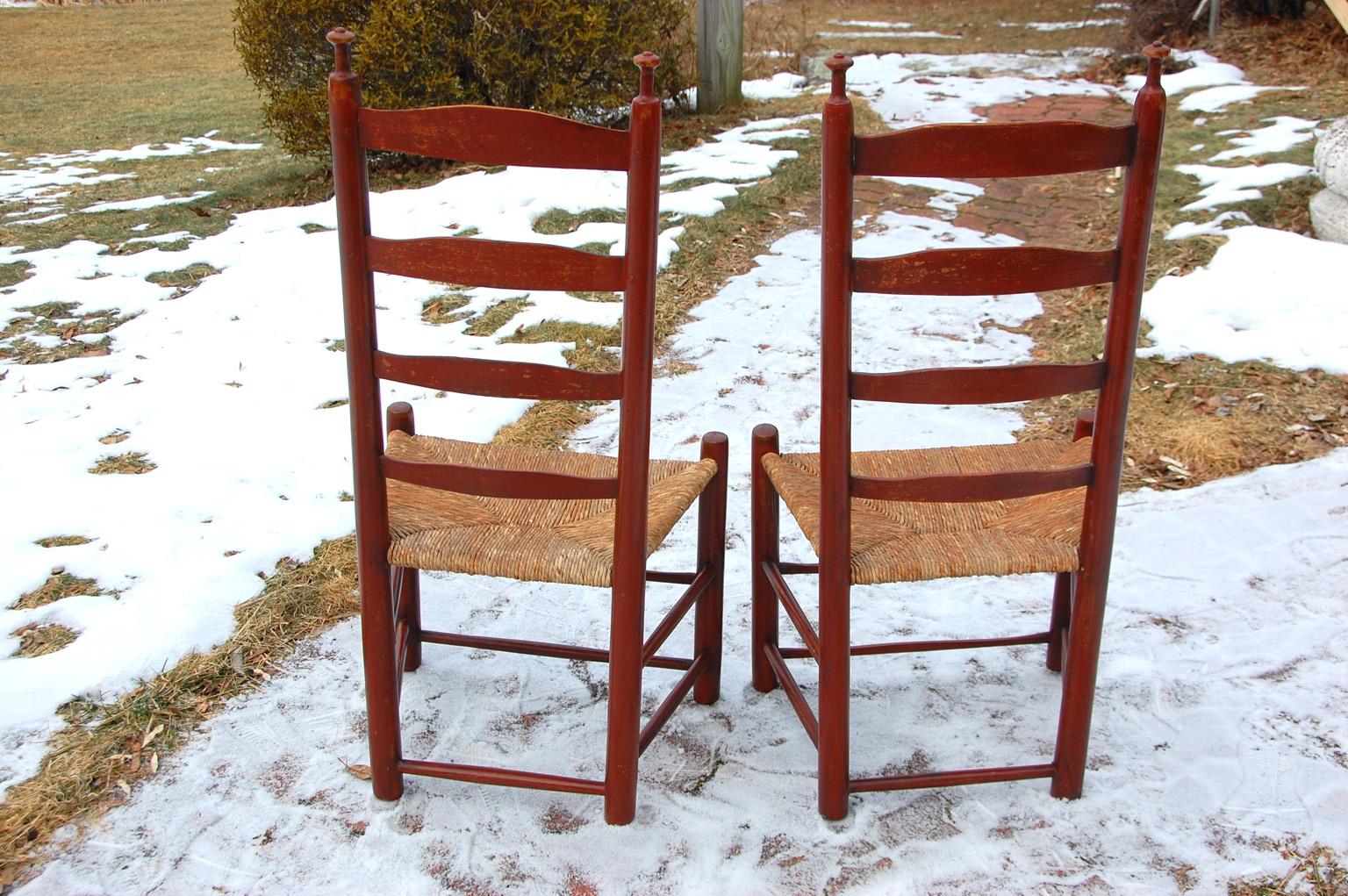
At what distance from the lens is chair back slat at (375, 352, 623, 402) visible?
1750mm

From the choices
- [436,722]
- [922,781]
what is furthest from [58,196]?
[922,781]

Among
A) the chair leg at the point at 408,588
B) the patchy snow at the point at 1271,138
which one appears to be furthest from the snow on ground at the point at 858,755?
the patchy snow at the point at 1271,138

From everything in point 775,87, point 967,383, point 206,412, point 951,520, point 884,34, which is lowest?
point 206,412

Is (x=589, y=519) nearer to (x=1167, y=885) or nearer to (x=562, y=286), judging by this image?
(x=562, y=286)

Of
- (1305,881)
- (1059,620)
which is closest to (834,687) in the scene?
(1059,620)

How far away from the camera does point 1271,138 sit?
236 inches

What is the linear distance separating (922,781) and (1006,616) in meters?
0.79

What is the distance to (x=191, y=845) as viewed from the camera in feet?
6.40

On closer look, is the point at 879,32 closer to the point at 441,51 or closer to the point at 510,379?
the point at 441,51

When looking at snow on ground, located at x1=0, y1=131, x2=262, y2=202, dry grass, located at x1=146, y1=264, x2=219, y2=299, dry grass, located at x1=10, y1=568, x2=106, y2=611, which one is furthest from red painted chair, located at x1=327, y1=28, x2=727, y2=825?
snow on ground, located at x1=0, y1=131, x2=262, y2=202

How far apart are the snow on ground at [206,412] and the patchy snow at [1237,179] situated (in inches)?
83.6

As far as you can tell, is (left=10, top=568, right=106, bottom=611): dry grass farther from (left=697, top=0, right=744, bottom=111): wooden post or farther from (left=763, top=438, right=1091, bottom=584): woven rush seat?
(left=697, top=0, right=744, bottom=111): wooden post

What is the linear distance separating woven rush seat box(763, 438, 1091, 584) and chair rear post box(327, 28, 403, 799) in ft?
2.38

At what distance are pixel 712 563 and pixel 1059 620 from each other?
75cm
